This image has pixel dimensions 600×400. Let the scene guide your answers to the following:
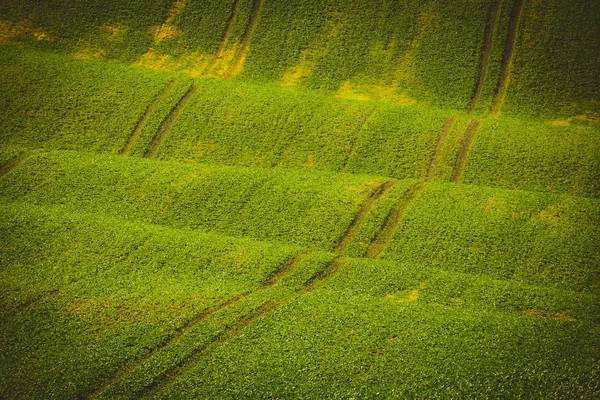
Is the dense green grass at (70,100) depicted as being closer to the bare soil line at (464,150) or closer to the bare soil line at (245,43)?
the bare soil line at (245,43)

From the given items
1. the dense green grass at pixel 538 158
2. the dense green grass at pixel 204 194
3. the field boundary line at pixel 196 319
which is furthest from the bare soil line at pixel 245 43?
the field boundary line at pixel 196 319

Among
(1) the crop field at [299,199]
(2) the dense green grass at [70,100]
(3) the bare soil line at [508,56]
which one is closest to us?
(1) the crop field at [299,199]

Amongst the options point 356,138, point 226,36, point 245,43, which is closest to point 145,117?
point 226,36

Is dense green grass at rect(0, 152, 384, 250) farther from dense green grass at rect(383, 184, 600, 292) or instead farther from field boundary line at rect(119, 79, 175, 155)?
dense green grass at rect(383, 184, 600, 292)

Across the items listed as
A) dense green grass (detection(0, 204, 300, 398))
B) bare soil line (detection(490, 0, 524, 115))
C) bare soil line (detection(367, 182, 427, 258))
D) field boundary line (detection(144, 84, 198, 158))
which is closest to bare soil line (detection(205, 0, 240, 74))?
field boundary line (detection(144, 84, 198, 158))

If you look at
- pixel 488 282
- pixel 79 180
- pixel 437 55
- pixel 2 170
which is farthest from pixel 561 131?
pixel 2 170

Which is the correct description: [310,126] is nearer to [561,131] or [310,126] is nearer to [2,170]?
[561,131]
